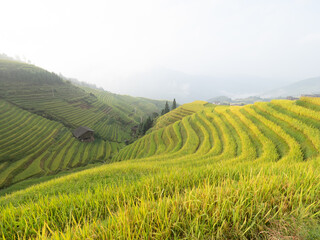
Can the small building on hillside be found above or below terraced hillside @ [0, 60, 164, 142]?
below

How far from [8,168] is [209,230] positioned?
1920 inches

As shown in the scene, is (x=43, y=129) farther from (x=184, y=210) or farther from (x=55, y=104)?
(x=184, y=210)

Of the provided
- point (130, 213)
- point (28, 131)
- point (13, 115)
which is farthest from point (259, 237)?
point (13, 115)

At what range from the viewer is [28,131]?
46312 mm

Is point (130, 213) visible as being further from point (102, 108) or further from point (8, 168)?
point (102, 108)

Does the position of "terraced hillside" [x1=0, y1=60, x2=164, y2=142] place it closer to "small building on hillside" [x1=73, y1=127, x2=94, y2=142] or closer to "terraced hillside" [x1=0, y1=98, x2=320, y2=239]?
"small building on hillside" [x1=73, y1=127, x2=94, y2=142]

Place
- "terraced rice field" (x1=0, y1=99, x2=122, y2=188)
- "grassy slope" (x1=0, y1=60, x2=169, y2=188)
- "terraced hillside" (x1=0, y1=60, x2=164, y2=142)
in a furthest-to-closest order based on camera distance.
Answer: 1. "terraced hillside" (x1=0, y1=60, x2=164, y2=142)
2. "grassy slope" (x1=0, y1=60, x2=169, y2=188)
3. "terraced rice field" (x1=0, y1=99, x2=122, y2=188)

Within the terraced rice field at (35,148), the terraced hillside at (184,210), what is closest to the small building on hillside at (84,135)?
the terraced rice field at (35,148)

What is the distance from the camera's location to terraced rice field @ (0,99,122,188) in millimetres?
32219

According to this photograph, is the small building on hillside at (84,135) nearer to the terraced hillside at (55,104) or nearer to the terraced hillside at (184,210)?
the terraced hillside at (55,104)

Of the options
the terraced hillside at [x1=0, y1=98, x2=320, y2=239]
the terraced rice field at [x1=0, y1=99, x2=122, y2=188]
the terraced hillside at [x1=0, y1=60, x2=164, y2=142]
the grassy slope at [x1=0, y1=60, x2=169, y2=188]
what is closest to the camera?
the terraced hillside at [x1=0, y1=98, x2=320, y2=239]

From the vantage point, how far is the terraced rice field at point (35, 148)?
3222 centimetres

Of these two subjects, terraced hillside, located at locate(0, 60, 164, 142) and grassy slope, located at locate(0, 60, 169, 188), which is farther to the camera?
terraced hillside, located at locate(0, 60, 164, 142)

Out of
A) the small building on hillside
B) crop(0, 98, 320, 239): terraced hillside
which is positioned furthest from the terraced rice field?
crop(0, 98, 320, 239): terraced hillside
